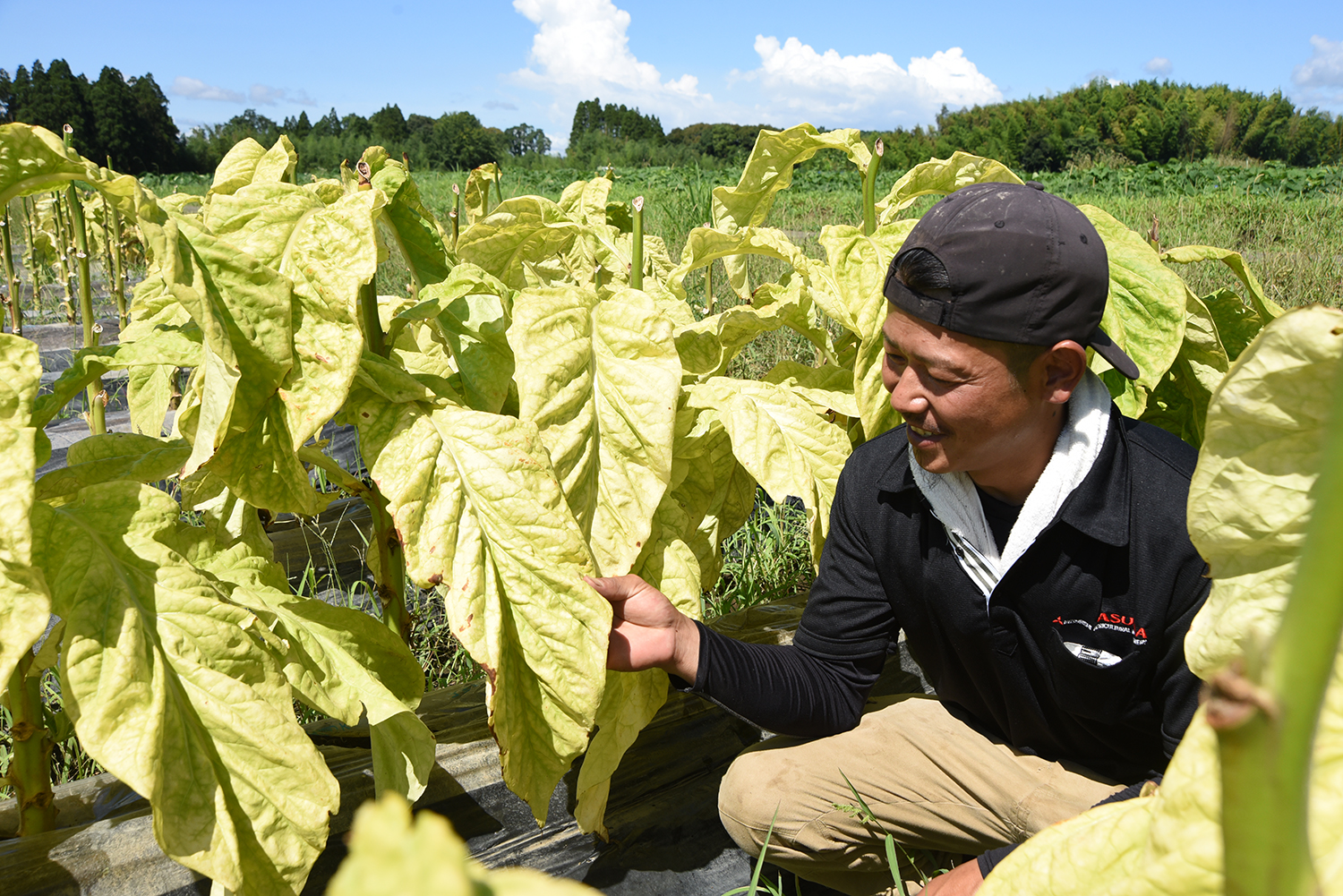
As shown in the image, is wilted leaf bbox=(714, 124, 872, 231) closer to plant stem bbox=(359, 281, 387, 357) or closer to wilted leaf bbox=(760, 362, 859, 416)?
wilted leaf bbox=(760, 362, 859, 416)

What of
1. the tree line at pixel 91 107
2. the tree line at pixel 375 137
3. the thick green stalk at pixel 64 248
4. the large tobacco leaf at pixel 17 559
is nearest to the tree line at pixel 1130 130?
the tree line at pixel 375 137

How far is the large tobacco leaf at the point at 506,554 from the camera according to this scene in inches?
41.4

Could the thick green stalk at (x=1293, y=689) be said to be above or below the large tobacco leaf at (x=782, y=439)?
above

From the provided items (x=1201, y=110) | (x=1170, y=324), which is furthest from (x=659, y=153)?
(x=1170, y=324)

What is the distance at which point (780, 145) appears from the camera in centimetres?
176

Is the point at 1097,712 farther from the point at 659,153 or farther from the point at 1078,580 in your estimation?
the point at 659,153

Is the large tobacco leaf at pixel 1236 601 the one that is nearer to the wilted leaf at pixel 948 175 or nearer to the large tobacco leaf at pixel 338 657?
the large tobacco leaf at pixel 338 657

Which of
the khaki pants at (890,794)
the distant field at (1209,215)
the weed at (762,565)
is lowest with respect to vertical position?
the khaki pants at (890,794)

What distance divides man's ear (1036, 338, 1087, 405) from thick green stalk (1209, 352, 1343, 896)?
1.11 m

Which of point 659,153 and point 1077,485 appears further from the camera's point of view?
point 659,153

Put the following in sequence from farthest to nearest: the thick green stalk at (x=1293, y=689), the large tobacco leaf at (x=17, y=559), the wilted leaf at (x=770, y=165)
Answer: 1. the wilted leaf at (x=770, y=165)
2. the large tobacco leaf at (x=17, y=559)
3. the thick green stalk at (x=1293, y=689)

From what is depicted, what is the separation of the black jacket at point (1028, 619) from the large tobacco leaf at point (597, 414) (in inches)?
10.1

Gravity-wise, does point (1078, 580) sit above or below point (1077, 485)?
below

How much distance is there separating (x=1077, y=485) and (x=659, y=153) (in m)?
32.4
